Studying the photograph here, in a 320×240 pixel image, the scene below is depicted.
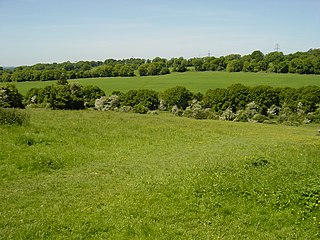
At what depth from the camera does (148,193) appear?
42.2 feet

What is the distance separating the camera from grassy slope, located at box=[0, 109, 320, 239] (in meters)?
10.2

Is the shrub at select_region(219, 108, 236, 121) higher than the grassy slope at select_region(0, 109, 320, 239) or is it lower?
lower

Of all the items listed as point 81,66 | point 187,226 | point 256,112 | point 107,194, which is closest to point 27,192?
point 107,194

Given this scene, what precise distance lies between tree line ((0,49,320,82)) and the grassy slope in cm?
9815

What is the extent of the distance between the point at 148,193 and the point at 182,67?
14947cm

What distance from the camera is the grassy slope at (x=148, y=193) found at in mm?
10172

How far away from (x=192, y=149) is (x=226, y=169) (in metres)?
8.32

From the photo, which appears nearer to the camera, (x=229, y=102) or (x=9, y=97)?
(x=9, y=97)

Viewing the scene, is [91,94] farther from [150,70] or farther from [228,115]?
[150,70]

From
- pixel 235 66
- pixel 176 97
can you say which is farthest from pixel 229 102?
pixel 235 66

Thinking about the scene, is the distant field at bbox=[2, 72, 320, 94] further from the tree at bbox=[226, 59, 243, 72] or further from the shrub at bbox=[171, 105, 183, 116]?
the shrub at bbox=[171, 105, 183, 116]

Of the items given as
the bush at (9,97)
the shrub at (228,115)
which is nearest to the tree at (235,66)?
the shrub at (228,115)

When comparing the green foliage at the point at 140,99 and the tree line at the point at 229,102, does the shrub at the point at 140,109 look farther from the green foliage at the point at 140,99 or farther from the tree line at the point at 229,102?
the green foliage at the point at 140,99

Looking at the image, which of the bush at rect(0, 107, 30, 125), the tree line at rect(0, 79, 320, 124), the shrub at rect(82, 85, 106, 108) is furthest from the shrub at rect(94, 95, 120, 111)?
the bush at rect(0, 107, 30, 125)
